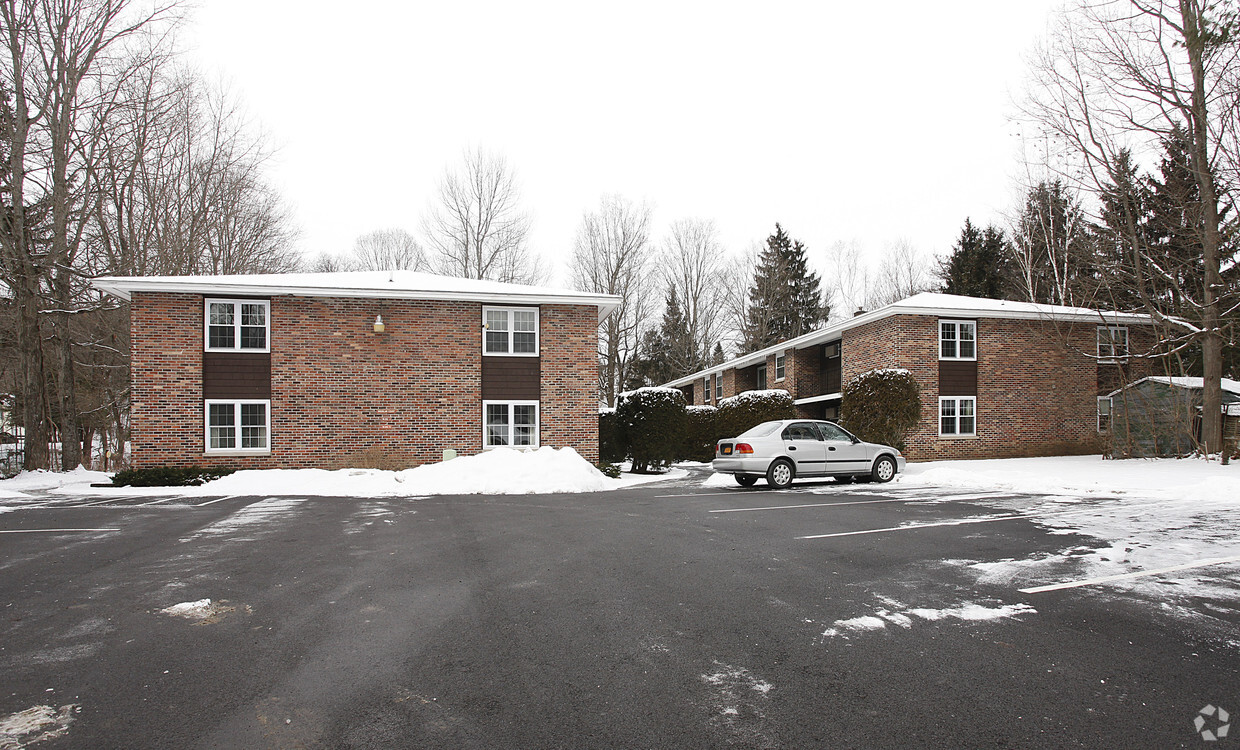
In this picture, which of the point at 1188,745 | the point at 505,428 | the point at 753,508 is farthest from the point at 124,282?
the point at 1188,745

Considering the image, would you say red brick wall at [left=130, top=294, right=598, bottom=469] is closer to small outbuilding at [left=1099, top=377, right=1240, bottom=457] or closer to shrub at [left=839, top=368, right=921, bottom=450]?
shrub at [left=839, top=368, right=921, bottom=450]

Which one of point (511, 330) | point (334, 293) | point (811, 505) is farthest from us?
point (511, 330)

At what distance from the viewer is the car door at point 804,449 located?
1491 centimetres

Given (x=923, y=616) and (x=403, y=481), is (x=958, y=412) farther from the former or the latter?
(x=923, y=616)

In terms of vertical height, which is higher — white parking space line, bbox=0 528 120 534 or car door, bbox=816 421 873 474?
car door, bbox=816 421 873 474

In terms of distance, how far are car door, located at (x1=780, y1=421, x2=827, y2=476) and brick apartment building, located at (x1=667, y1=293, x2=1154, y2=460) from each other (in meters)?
8.06

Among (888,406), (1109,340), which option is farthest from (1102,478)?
(1109,340)

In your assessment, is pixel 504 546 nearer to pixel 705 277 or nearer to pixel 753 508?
pixel 753 508

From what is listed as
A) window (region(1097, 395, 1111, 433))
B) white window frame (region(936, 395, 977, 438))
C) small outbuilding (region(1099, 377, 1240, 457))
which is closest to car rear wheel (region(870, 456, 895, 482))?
white window frame (region(936, 395, 977, 438))

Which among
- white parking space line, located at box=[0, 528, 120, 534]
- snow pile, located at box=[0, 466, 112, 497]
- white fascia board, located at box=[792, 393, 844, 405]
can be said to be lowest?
snow pile, located at box=[0, 466, 112, 497]

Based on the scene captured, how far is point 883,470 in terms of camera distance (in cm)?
1573

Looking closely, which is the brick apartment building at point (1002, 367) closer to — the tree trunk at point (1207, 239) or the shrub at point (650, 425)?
the tree trunk at point (1207, 239)

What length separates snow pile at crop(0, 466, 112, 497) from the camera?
47.5 ft

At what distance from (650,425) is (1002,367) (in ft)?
41.1
